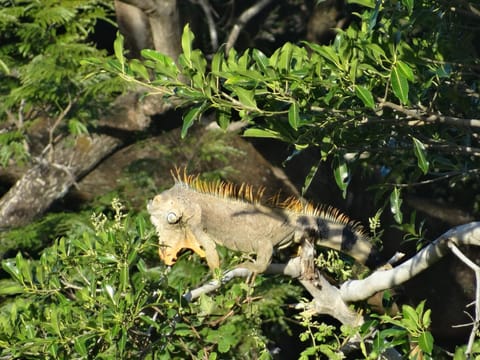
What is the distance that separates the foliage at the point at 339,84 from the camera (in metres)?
3.39

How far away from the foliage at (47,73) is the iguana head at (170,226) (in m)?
1.85

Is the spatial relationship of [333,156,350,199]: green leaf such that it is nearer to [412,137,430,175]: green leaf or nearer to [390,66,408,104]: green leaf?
[412,137,430,175]: green leaf

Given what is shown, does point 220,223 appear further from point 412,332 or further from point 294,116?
point 412,332

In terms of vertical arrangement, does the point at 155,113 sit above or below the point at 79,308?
below

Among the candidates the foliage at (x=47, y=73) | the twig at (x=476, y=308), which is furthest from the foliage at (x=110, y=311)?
the foliage at (x=47, y=73)

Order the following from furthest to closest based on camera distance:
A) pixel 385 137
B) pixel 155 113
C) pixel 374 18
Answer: pixel 155 113 < pixel 385 137 < pixel 374 18

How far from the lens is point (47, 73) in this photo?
6.41 metres

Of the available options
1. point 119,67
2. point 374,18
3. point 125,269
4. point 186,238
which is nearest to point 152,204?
point 186,238

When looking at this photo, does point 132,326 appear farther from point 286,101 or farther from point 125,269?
point 286,101

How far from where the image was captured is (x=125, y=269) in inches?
153

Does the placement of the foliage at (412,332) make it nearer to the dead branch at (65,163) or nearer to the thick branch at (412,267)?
the thick branch at (412,267)

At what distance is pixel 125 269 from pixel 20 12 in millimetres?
3940

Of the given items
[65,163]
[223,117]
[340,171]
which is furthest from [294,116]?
[65,163]

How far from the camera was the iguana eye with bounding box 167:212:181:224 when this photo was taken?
14.0ft
